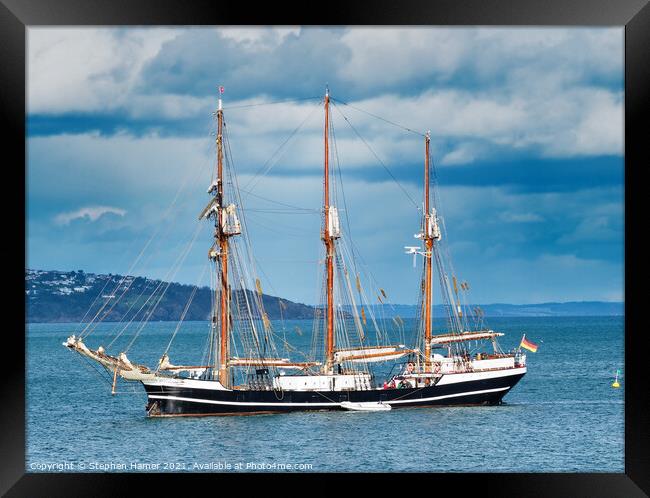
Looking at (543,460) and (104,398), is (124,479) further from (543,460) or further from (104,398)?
(104,398)

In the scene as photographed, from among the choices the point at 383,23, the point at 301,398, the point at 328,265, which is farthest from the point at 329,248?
the point at 383,23

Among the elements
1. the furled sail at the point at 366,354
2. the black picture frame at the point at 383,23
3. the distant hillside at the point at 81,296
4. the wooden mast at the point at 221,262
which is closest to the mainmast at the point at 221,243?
the wooden mast at the point at 221,262

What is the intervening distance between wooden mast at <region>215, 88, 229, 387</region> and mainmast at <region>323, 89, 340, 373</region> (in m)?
4.67

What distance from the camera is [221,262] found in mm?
48875

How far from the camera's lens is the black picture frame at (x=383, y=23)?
2489 centimetres

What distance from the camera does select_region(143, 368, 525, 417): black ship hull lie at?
1854 inches

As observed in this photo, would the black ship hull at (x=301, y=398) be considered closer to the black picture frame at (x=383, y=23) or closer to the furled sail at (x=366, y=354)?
the furled sail at (x=366, y=354)

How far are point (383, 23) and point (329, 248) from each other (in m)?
26.5

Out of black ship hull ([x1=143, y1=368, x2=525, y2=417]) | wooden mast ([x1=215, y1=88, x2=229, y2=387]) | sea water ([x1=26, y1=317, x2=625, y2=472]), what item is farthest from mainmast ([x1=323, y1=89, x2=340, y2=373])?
wooden mast ([x1=215, y1=88, x2=229, y2=387])

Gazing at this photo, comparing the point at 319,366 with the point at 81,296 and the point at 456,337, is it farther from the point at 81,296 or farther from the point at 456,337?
the point at 81,296

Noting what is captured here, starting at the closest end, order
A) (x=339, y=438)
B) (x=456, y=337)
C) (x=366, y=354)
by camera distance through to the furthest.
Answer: (x=339, y=438) → (x=366, y=354) → (x=456, y=337)

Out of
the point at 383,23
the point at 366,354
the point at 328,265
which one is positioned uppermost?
the point at 383,23

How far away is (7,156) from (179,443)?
18868 millimetres

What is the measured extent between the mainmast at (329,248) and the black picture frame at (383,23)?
24.2 meters
